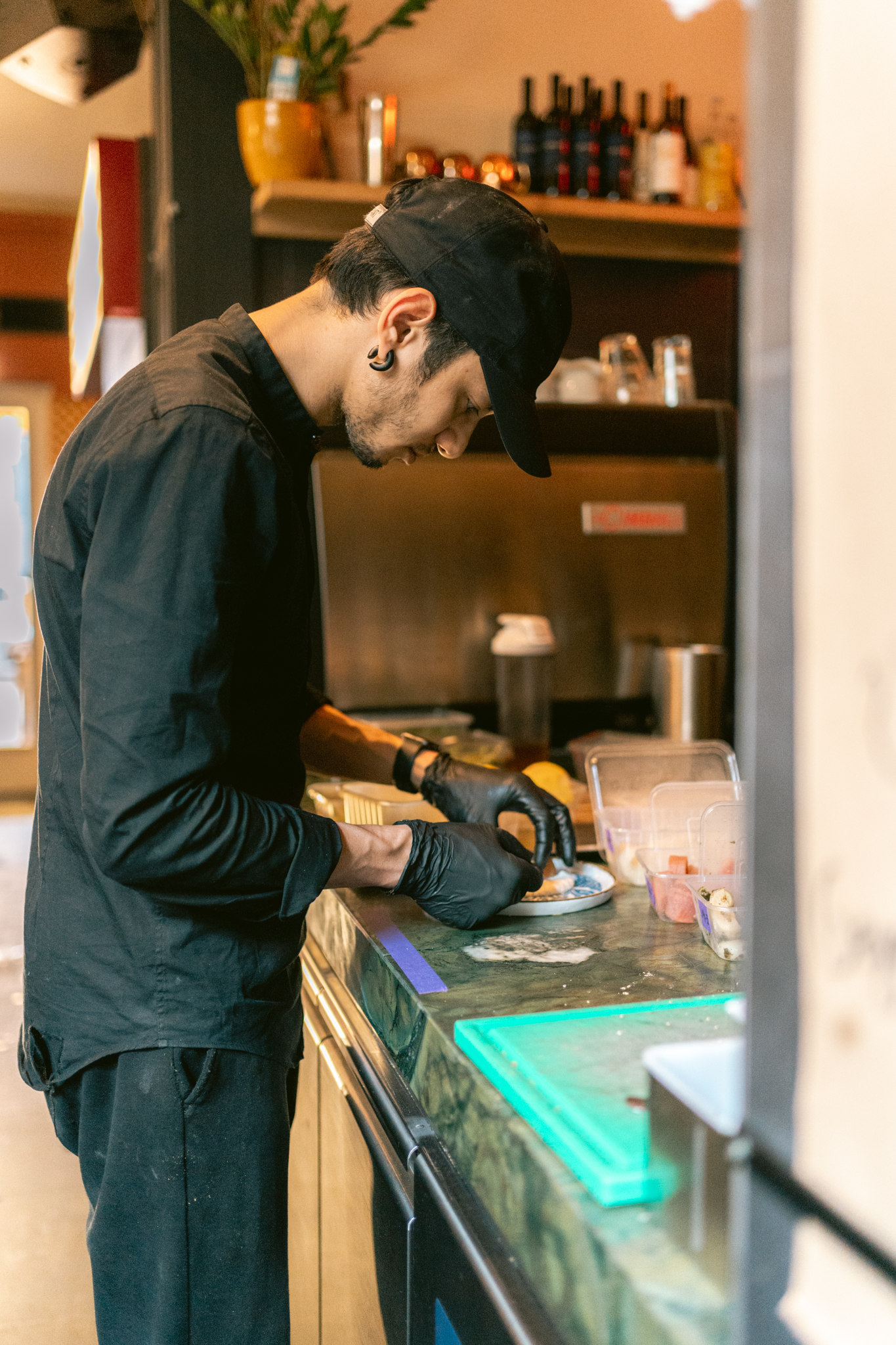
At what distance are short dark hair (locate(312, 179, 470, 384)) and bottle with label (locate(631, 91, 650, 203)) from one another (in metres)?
2.08

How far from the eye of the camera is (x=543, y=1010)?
1098 millimetres

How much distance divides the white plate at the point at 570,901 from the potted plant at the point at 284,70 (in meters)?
2.00

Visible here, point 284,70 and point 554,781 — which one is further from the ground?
point 284,70

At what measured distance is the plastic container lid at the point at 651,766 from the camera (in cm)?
180

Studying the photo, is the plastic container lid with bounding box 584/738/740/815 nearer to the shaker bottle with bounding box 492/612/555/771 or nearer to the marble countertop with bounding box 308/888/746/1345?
the marble countertop with bounding box 308/888/746/1345

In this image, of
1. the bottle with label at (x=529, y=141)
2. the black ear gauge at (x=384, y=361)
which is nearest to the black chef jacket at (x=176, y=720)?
the black ear gauge at (x=384, y=361)

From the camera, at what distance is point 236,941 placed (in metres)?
1.22

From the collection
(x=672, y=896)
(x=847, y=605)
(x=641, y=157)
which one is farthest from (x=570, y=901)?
(x=641, y=157)

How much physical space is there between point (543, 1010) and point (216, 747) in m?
0.40

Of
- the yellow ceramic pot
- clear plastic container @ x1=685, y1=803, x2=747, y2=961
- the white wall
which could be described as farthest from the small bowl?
the yellow ceramic pot

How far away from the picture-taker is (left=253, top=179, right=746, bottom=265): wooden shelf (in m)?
2.78

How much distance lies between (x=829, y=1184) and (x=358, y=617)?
2.52 metres

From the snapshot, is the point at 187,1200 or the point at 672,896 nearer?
the point at 187,1200

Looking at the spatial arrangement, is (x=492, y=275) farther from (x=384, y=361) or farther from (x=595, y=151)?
(x=595, y=151)
